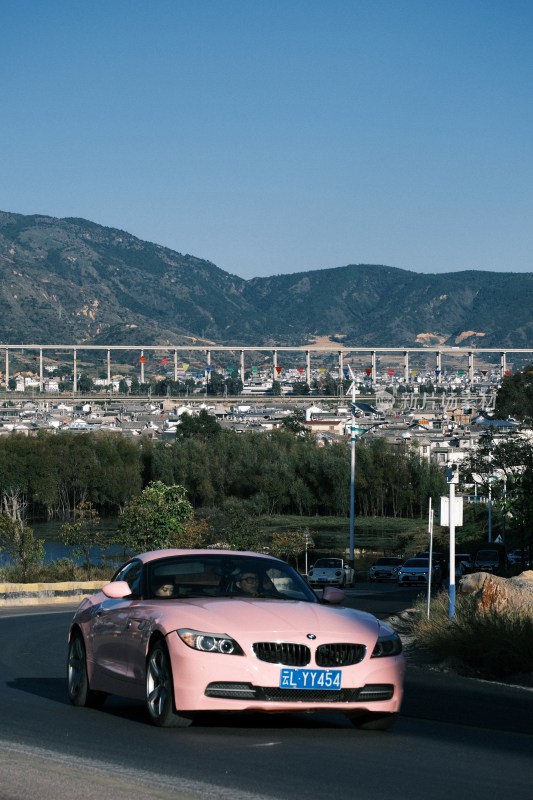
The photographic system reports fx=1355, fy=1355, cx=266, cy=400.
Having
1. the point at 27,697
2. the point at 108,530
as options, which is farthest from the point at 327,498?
the point at 27,697

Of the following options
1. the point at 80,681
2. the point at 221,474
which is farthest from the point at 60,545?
the point at 80,681

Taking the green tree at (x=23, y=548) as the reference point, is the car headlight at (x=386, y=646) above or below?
above

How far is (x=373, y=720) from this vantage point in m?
10.0

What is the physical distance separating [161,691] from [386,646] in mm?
1682

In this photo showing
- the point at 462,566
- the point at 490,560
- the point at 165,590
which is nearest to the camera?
the point at 165,590

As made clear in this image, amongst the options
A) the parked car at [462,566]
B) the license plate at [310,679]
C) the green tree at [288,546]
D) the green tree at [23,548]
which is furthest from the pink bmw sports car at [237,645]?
the green tree at [288,546]

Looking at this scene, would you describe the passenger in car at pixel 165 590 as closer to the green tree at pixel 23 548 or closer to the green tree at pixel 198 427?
the green tree at pixel 23 548

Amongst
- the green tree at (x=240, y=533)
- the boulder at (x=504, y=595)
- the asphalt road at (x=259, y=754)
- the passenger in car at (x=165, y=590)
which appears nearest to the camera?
the asphalt road at (x=259, y=754)

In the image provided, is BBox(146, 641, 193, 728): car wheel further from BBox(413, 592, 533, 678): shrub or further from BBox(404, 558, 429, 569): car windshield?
BBox(404, 558, 429, 569): car windshield

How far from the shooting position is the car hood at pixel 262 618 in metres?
9.52

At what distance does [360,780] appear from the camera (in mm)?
7957

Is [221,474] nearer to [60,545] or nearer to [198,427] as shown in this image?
[60,545]

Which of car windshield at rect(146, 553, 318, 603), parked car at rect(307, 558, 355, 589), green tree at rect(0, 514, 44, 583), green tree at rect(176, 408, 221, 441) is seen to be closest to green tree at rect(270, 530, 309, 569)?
parked car at rect(307, 558, 355, 589)

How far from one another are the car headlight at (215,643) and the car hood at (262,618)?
0.19ft
